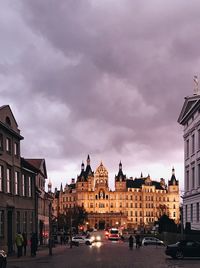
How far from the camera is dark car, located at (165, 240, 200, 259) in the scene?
4447cm

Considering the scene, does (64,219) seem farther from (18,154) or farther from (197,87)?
(18,154)

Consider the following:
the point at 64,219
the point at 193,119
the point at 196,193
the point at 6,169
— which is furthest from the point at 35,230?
the point at 64,219

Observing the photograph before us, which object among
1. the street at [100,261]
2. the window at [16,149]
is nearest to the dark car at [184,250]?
the street at [100,261]

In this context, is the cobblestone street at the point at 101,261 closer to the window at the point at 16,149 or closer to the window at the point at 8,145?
the window at the point at 8,145

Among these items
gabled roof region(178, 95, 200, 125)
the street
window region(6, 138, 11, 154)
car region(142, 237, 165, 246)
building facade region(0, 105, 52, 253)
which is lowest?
car region(142, 237, 165, 246)


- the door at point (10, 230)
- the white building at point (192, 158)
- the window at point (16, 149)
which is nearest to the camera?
the door at point (10, 230)

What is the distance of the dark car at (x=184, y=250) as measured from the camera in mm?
44469

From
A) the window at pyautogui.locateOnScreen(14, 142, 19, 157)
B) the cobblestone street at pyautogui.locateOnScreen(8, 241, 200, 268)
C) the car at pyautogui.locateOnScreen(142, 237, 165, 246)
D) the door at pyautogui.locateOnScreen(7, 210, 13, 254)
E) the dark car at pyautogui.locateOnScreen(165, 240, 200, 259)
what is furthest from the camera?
the car at pyautogui.locateOnScreen(142, 237, 165, 246)

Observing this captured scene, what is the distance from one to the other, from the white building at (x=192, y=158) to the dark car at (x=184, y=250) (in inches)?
919

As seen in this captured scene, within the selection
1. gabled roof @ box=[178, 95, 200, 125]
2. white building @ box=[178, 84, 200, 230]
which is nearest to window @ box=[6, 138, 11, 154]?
white building @ box=[178, 84, 200, 230]

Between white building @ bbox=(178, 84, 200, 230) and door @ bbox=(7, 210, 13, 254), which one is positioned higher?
white building @ bbox=(178, 84, 200, 230)

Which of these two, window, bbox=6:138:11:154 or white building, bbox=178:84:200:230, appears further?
white building, bbox=178:84:200:230

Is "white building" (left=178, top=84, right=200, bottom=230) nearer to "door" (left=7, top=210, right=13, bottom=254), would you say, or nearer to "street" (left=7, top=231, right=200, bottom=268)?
"street" (left=7, top=231, right=200, bottom=268)

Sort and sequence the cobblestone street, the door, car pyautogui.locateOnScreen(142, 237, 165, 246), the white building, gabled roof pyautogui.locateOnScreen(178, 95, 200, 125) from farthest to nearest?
car pyautogui.locateOnScreen(142, 237, 165, 246)
gabled roof pyautogui.locateOnScreen(178, 95, 200, 125)
the white building
the door
the cobblestone street
